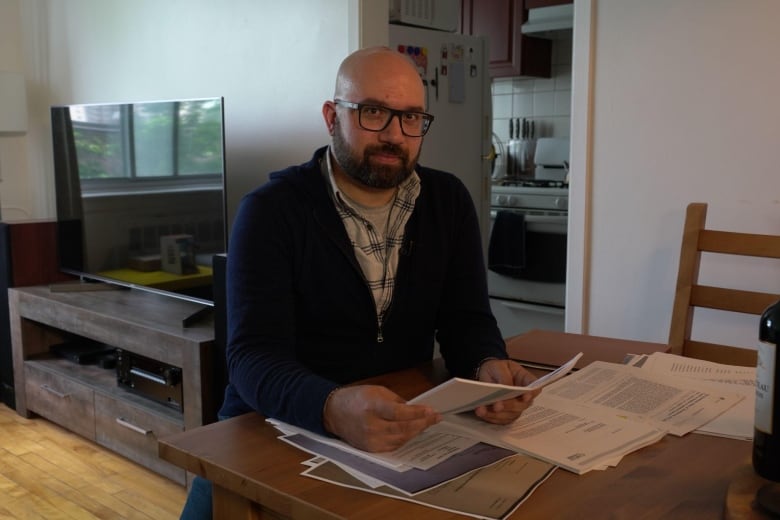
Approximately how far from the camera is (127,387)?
295cm

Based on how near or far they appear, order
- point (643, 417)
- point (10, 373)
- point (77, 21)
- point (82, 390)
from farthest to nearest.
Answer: point (77, 21)
point (10, 373)
point (82, 390)
point (643, 417)

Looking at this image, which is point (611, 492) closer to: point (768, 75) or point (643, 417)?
point (643, 417)

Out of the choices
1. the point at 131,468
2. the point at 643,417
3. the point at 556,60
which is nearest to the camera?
the point at 643,417

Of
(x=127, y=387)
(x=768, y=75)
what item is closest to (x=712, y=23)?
(x=768, y=75)

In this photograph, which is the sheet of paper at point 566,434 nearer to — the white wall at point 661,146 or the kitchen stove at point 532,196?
the white wall at point 661,146

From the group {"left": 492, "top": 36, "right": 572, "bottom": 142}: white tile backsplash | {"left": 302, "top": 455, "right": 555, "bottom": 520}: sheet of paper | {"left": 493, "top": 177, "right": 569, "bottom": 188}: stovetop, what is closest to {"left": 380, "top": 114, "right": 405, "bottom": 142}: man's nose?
{"left": 302, "top": 455, "right": 555, "bottom": 520}: sheet of paper

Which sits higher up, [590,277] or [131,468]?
[590,277]

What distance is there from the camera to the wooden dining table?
85 cm

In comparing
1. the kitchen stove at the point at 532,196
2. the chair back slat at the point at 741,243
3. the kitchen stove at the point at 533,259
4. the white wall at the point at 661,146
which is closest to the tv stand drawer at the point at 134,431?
the white wall at the point at 661,146

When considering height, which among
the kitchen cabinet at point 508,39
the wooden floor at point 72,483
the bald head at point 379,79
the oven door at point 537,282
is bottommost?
the wooden floor at point 72,483

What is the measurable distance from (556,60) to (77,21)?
8.56 feet

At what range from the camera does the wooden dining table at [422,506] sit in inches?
33.6

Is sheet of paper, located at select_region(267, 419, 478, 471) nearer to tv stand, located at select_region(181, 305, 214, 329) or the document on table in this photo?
the document on table

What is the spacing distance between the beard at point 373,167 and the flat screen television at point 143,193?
55.6 inches
